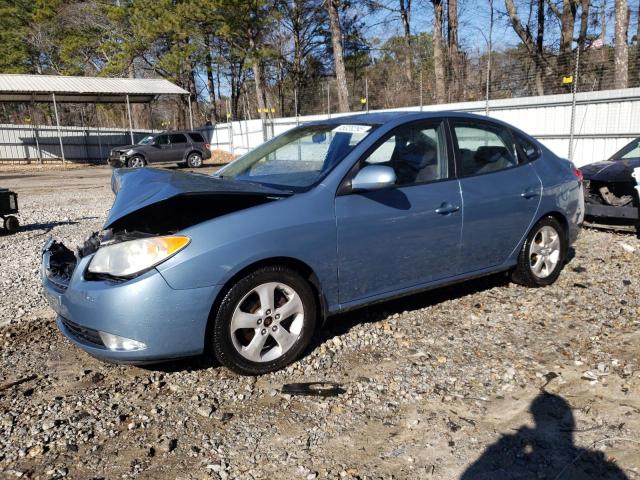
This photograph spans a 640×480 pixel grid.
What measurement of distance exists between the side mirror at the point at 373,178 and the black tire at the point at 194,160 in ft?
74.5

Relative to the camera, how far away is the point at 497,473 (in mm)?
2457

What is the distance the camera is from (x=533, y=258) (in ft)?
16.2

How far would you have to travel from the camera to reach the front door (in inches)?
143

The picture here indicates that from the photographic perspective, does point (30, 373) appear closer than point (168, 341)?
No

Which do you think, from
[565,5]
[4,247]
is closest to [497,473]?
[4,247]

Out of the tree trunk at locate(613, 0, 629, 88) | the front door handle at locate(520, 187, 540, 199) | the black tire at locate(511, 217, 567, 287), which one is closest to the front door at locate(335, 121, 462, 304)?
the front door handle at locate(520, 187, 540, 199)

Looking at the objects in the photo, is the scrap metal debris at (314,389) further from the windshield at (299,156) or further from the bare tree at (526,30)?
the bare tree at (526,30)

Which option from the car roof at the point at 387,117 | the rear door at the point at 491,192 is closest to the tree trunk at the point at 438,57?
the rear door at the point at 491,192

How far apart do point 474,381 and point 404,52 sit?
25164mm

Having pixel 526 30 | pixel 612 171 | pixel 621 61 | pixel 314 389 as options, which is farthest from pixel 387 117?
pixel 526 30

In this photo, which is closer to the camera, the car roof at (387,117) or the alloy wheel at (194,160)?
the car roof at (387,117)

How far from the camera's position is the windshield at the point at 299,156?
3840 millimetres

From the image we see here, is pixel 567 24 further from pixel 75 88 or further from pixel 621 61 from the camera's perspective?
pixel 75 88

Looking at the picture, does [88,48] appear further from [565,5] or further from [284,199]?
[284,199]
